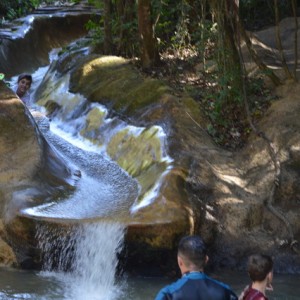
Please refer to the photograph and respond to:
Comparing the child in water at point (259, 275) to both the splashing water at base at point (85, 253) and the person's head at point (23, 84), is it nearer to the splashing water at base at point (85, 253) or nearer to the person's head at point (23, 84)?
the splashing water at base at point (85, 253)

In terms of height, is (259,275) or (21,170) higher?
(259,275)

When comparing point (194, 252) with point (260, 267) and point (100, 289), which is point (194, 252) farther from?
point (100, 289)

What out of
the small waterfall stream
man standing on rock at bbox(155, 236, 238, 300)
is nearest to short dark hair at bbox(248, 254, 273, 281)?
man standing on rock at bbox(155, 236, 238, 300)

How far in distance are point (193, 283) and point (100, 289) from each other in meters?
3.42

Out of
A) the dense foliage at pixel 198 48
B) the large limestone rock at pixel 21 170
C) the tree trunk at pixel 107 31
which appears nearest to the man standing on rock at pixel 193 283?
the large limestone rock at pixel 21 170

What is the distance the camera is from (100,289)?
21.7 feet

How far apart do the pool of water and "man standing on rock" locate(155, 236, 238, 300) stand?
2.86 m

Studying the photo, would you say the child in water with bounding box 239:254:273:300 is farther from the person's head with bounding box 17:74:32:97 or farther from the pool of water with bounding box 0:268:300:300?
the person's head with bounding box 17:74:32:97

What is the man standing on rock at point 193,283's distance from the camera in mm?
3350

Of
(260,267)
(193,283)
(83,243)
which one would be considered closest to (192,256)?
(193,283)

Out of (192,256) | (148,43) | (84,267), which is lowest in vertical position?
(84,267)

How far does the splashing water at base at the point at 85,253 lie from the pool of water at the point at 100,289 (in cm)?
8

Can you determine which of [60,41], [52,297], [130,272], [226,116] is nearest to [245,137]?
[226,116]

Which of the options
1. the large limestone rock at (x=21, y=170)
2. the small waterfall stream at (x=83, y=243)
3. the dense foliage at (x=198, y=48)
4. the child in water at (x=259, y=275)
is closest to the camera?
the child in water at (x=259, y=275)
